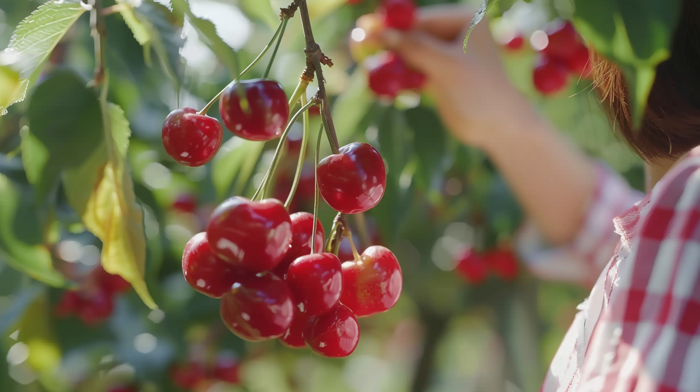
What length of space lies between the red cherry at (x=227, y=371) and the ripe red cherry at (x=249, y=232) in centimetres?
108

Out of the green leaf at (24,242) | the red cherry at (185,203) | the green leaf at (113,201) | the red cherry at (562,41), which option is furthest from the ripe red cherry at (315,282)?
the red cherry at (185,203)

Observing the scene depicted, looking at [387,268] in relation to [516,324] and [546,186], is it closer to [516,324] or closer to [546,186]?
[546,186]

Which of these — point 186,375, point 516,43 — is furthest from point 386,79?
point 186,375

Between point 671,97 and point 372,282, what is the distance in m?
0.24

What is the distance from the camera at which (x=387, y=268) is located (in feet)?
1.07

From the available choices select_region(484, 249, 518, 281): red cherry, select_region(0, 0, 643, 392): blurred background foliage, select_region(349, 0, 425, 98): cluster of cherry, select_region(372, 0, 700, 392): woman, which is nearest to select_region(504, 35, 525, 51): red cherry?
select_region(0, 0, 643, 392): blurred background foliage

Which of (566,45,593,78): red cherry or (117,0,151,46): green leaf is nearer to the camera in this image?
(117,0,151,46): green leaf

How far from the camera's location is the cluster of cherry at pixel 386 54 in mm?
827

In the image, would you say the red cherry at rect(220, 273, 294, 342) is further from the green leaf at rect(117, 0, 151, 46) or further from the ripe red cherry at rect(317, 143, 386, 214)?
the green leaf at rect(117, 0, 151, 46)

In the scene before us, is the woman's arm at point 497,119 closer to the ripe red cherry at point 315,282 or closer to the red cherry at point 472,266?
the red cherry at point 472,266

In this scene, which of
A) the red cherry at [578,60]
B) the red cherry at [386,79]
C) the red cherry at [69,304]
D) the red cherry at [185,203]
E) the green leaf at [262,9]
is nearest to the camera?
the green leaf at [262,9]

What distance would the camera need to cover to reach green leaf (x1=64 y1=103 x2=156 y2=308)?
1.24ft

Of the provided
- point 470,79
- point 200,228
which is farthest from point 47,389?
point 470,79

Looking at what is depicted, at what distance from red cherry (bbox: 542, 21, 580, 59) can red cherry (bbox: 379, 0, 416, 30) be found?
0.70 feet
